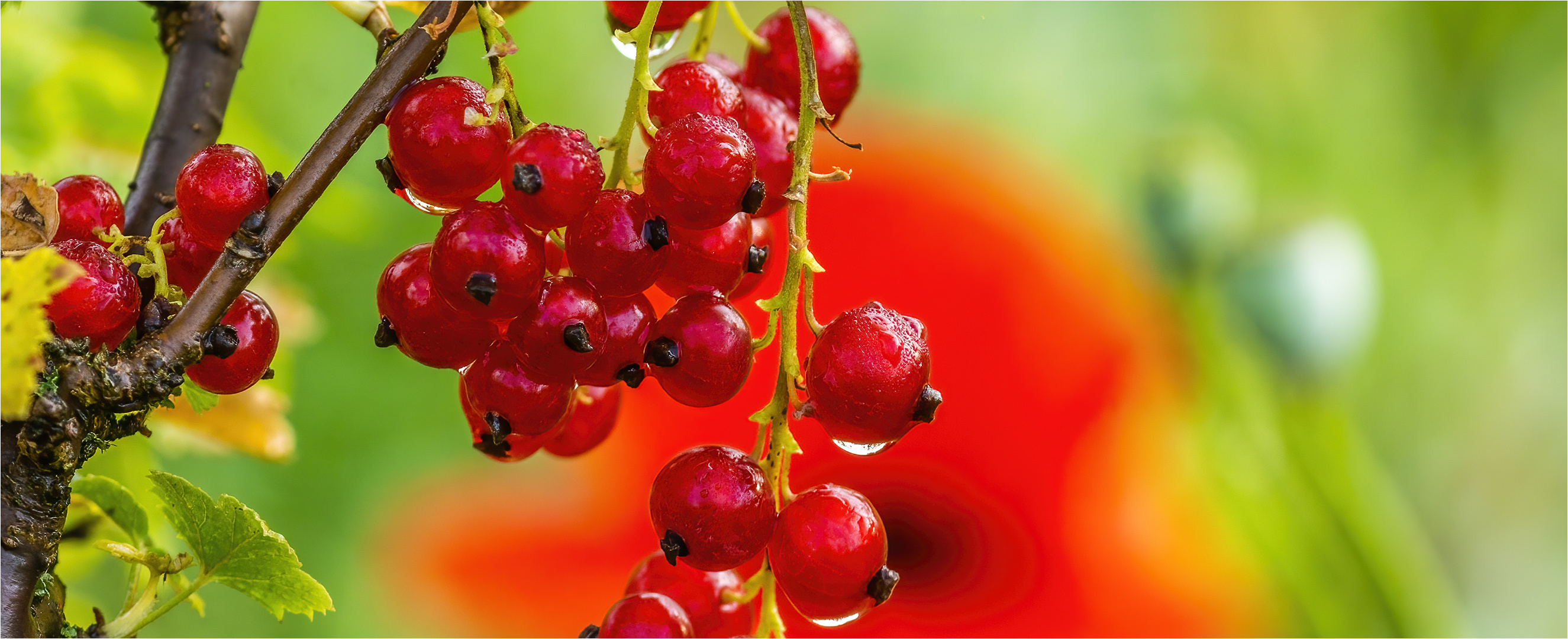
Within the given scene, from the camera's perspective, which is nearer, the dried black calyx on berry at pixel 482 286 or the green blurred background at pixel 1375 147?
the dried black calyx on berry at pixel 482 286

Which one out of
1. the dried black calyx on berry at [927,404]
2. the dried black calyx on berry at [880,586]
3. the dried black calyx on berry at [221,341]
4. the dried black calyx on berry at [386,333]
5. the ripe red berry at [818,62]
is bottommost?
the dried black calyx on berry at [880,586]

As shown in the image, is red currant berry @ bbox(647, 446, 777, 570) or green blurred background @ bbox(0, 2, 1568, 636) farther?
green blurred background @ bbox(0, 2, 1568, 636)

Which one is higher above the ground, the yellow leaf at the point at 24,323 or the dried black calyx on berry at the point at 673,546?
the yellow leaf at the point at 24,323

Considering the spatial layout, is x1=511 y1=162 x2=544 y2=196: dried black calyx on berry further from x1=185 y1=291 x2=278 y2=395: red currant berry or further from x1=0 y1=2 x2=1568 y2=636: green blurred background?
x1=0 y1=2 x2=1568 y2=636: green blurred background

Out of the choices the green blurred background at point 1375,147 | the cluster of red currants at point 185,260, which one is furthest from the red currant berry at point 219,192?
the green blurred background at point 1375,147

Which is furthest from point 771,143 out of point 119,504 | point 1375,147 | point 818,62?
point 1375,147

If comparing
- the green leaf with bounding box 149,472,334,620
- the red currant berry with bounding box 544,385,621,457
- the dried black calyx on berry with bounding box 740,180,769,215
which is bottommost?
the green leaf with bounding box 149,472,334,620

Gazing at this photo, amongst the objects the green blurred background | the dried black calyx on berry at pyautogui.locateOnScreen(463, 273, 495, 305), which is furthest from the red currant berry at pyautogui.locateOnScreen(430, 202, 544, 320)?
the green blurred background

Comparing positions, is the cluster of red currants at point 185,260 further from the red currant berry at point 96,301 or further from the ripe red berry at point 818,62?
the ripe red berry at point 818,62
